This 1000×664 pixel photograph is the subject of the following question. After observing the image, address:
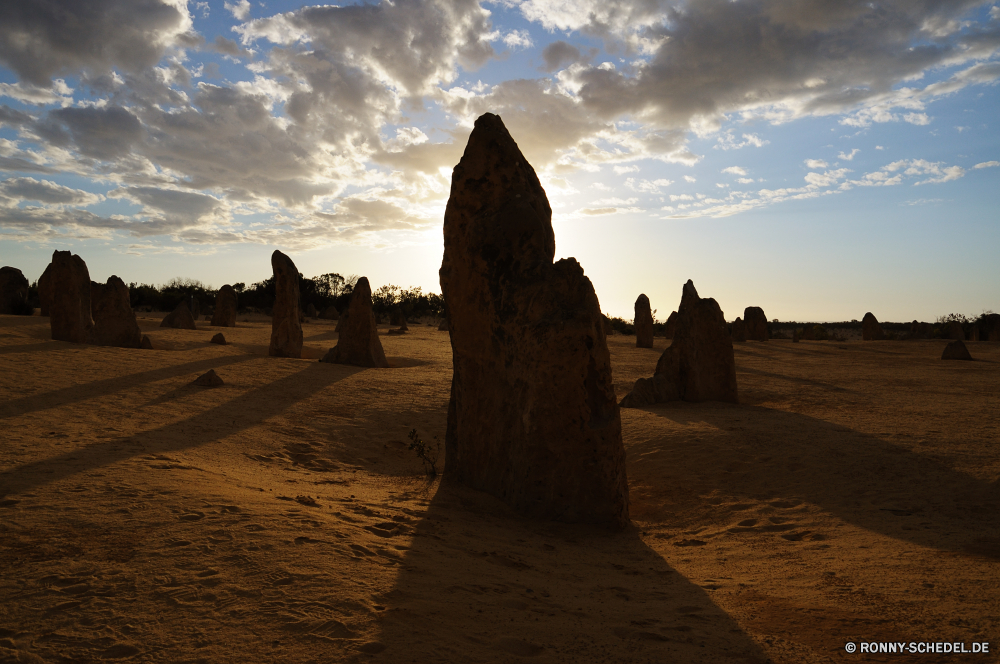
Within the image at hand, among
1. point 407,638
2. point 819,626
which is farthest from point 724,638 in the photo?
point 407,638

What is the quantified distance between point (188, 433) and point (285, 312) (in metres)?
8.23

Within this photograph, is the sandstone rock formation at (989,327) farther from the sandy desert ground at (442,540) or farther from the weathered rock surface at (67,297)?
the weathered rock surface at (67,297)

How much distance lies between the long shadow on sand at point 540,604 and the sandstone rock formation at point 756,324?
83.8 ft

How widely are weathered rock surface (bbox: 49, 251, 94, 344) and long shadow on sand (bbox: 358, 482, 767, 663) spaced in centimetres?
1158

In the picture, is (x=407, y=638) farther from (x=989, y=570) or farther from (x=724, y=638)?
(x=989, y=570)

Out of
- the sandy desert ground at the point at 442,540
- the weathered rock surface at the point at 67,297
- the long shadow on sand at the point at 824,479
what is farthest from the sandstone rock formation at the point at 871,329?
the weathered rock surface at the point at 67,297

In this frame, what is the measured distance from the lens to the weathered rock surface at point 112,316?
13.6 meters

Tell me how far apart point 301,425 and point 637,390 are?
17.8 ft

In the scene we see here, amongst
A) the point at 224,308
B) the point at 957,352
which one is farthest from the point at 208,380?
the point at 957,352

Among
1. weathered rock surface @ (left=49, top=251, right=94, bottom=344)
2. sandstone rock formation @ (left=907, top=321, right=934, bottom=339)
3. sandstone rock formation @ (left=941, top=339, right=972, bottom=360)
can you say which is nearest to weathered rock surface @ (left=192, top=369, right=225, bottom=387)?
weathered rock surface @ (left=49, top=251, right=94, bottom=344)

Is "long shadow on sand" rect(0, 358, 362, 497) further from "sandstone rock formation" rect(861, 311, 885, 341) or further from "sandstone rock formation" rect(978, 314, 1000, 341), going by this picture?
"sandstone rock formation" rect(978, 314, 1000, 341)

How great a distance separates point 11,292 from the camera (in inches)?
780

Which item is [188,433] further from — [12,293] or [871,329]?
[871,329]

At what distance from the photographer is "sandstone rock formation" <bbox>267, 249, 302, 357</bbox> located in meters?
14.9
